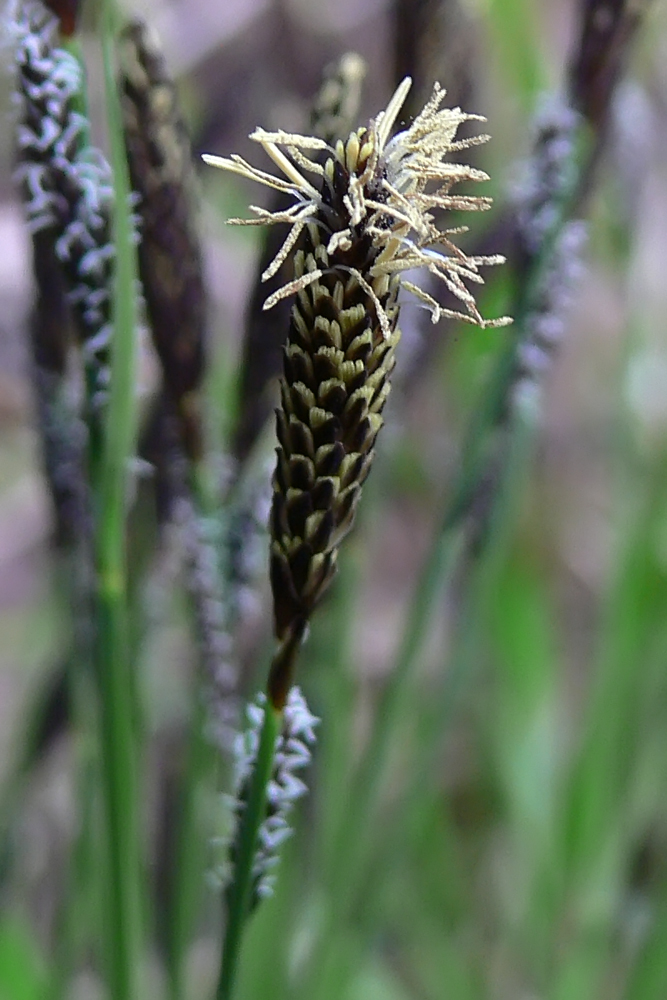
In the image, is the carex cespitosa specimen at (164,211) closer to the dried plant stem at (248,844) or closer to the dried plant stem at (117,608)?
the dried plant stem at (117,608)

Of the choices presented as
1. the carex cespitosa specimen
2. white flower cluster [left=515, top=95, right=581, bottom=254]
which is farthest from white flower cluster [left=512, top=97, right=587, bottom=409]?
the carex cespitosa specimen

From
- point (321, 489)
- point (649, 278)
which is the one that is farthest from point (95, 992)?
point (649, 278)

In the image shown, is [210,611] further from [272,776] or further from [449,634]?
[449,634]

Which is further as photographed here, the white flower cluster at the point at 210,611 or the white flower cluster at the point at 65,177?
the white flower cluster at the point at 210,611

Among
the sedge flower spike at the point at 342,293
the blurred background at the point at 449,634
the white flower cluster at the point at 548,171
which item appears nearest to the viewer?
the sedge flower spike at the point at 342,293

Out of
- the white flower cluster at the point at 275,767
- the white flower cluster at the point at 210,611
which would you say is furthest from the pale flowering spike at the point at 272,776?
the white flower cluster at the point at 210,611
